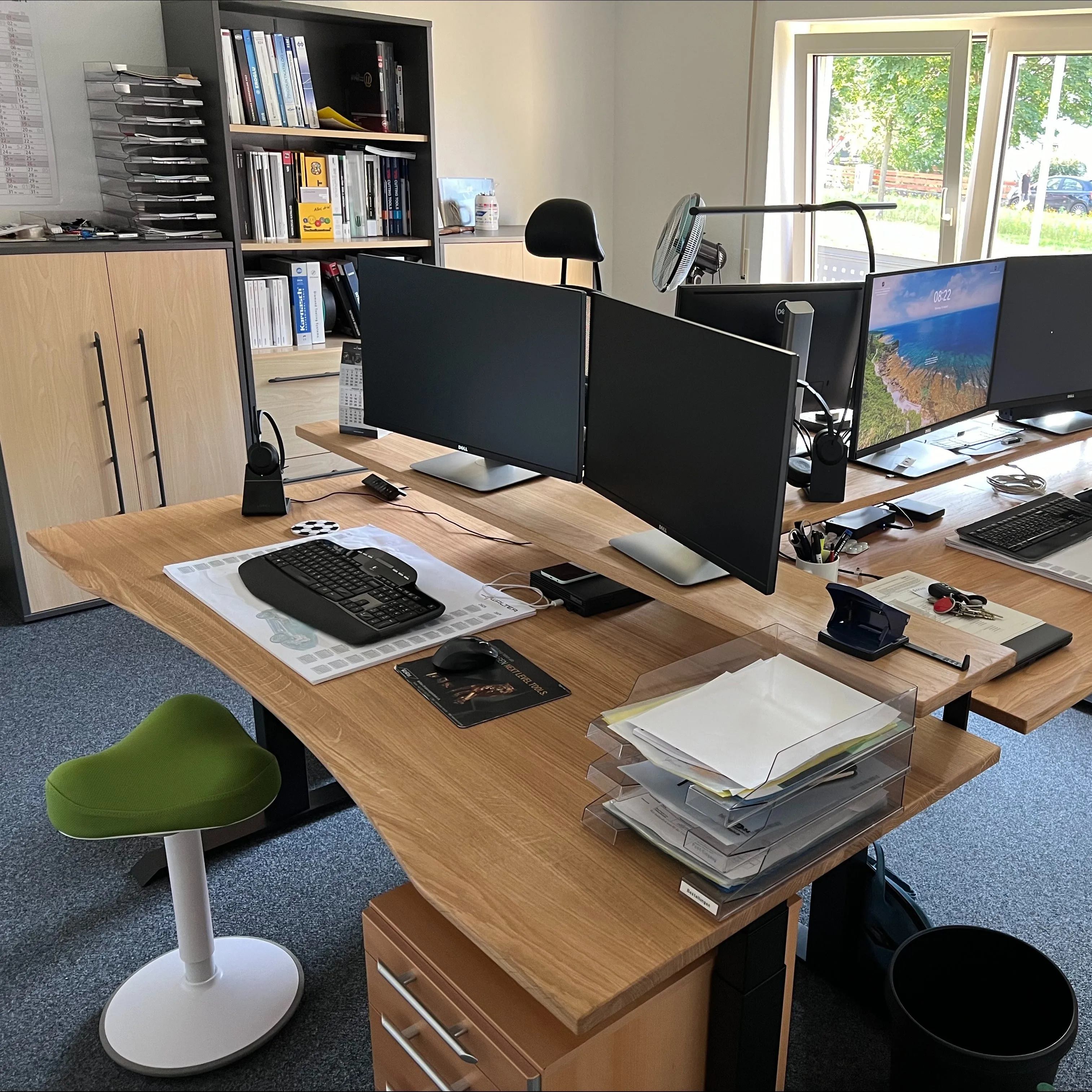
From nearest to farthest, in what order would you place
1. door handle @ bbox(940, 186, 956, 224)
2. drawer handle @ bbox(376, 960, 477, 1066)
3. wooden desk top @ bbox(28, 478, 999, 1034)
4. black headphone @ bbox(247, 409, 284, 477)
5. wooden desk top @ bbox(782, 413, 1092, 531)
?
wooden desk top @ bbox(28, 478, 999, 1034) → drawer handle @ bbox(376, 960, 477, 1066) → wooden desk top @ bbox(782, 413, 1092, 531) → black headphone @ bbox(247, 409, 284, 477) → door handle @ bbox(940, 186, 956, 224)

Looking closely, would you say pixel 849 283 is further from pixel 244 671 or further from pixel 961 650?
pixel 244 671

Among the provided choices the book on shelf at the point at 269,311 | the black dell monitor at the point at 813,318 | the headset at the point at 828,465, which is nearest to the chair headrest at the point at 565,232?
the black dell monitor at the point at 813,318

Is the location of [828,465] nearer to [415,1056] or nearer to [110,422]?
[415,1056]

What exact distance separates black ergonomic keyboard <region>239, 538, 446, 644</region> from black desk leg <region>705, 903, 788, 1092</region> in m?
0.77

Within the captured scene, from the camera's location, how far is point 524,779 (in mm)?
1359

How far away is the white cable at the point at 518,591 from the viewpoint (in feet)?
6.16

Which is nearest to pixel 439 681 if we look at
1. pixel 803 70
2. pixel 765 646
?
pixel 765 646

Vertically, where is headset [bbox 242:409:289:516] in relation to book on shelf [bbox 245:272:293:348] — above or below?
below

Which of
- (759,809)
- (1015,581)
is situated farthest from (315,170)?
(759,809)

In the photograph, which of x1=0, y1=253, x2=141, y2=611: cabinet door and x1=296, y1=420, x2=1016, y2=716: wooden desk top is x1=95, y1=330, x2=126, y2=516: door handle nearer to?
x1=0, y1=253, x2=141, y2=611: cabinet door

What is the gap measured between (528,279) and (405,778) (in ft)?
11.6

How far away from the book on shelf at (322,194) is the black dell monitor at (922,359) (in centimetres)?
239

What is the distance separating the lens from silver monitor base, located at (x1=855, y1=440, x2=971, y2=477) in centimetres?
218

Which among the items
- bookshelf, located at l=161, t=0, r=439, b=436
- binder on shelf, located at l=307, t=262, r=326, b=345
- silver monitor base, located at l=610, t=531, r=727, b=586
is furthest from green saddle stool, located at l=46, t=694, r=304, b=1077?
binder on shelf, located at l=307, t=262, r=326, b=345
